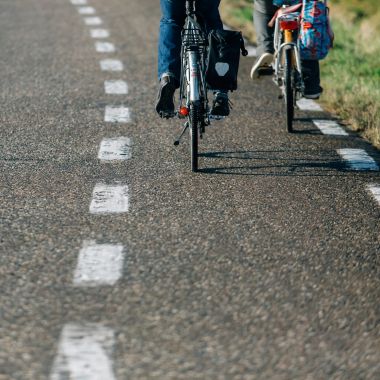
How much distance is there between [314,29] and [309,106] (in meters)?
1.22

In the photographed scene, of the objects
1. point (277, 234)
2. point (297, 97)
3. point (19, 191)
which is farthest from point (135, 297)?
point (297, 97)

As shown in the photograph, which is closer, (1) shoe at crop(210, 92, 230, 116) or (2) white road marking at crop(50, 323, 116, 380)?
(2) white road marking at crop(50, 323, 116, 380)

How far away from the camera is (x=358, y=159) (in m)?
7.35

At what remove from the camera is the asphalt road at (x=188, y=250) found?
4051 mm

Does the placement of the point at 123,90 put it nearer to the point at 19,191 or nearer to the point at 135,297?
the point at 19,191

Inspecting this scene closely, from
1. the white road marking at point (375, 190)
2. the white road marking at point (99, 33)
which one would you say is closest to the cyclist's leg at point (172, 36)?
the white road marking at point (375, 190)

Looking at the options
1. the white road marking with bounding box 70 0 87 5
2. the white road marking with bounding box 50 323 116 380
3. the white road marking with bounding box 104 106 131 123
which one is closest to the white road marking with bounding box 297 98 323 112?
the white road marking with bounding box 104 106 131 123

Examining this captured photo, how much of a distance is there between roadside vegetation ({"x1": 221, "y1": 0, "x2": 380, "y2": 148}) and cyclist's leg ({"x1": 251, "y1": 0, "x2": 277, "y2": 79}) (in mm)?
784

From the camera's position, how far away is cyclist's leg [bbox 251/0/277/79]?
28.6 feet

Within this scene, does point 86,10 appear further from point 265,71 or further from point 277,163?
point 277,163

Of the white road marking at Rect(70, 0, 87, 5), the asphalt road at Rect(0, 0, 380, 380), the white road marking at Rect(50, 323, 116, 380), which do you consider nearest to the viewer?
the white road marking at Rect(50, 323, 116, 380)

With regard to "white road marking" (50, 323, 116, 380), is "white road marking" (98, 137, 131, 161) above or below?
below

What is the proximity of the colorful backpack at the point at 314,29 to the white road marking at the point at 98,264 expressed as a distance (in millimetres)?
3388

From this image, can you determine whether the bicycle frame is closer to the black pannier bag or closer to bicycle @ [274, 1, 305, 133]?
bicycle @ [274, 1, 305, 133]
